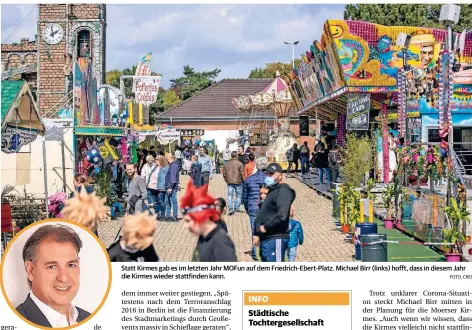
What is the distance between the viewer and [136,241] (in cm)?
571

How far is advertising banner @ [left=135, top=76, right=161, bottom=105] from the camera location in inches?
1054

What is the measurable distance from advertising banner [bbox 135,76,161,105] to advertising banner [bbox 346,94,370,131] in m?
10.1

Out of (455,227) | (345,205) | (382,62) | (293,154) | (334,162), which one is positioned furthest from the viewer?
(293,154)

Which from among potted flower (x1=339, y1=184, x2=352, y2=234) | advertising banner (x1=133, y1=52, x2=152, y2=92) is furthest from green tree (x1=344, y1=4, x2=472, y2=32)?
potted flower (x1=339, y1=184, x2=352, y2=234)

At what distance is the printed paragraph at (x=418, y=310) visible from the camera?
21.4ft

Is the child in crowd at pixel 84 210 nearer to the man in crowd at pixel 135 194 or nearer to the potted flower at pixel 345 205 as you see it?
the man in crowd at pixel 135 194

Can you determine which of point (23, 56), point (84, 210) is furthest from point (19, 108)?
point (23, 56)

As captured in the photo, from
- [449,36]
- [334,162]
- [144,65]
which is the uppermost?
[144,65]

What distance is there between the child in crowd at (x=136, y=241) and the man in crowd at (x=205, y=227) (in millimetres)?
393

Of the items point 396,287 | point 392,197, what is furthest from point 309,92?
point 396,287

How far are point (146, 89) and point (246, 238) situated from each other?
15.9m

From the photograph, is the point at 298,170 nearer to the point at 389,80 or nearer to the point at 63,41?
the point at 389,80

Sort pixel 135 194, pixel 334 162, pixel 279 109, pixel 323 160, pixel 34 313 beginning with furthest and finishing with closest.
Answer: pixel 279 109 < pixel 323 160 < pixel 334 162 < pixel 135 194 < pixel 34 313

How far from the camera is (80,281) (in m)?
6.15
